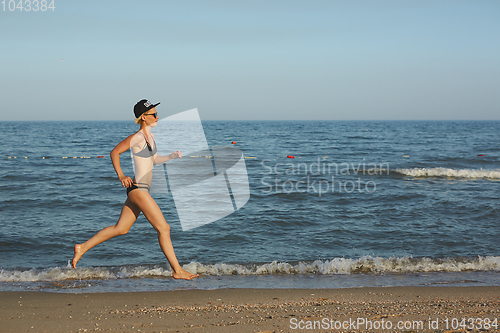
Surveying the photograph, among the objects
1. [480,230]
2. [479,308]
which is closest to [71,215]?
[479,308]

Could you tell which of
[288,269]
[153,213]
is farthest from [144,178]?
[288,269]

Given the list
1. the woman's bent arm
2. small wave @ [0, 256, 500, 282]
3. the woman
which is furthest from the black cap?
small wave @ [0, 256, 500, 282]

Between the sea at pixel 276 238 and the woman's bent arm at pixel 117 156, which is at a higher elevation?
the woman's bent arm at pixel 117 156

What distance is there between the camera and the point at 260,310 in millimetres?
5922

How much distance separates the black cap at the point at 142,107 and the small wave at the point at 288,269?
15.1ft

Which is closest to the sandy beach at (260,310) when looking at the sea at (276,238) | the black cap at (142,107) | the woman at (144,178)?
the sea at (276,238)

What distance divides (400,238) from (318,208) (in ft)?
12.8

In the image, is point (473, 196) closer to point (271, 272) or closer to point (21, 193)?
point (271, 272)

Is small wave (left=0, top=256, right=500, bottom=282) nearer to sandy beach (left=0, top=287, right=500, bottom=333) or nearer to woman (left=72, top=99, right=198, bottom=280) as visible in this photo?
sandy beach (left=0, top=287, right=500, bottom=333)

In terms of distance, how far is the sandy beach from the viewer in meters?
5.18

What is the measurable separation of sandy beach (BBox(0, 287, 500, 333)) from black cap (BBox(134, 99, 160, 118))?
2.78 metres

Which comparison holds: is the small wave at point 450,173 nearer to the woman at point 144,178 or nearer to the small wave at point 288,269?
the small wave at point 288,269

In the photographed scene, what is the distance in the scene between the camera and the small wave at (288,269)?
8.04 metres

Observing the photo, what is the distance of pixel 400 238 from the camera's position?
430 inches
